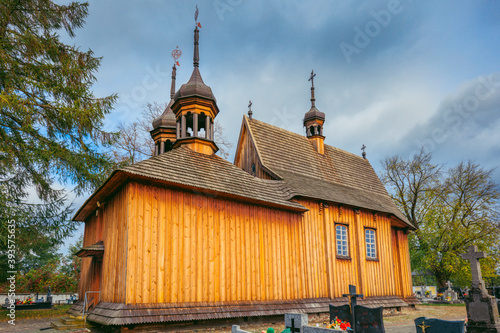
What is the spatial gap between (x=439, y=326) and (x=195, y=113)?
32.8ft

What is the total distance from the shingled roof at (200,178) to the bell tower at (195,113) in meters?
0.45

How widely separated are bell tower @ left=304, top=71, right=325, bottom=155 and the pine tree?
10357 millimetres

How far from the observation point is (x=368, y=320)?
834cm

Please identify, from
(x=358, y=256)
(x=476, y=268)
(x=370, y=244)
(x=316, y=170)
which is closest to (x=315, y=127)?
(x=316, y=170)

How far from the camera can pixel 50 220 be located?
1364cm

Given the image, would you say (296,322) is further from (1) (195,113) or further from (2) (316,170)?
(2) (316,170)

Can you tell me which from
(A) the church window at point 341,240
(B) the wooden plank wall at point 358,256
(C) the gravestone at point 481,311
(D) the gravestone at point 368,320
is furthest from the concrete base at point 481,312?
(A) the church window at point 341,240

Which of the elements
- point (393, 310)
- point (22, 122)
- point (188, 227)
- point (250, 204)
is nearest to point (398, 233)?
point (393, 310)

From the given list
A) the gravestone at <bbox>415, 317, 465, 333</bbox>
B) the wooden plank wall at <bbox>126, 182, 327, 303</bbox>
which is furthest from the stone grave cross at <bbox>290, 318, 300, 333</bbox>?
the wooden plank wall at <bbox>126, 182, 327, 303</bbox>

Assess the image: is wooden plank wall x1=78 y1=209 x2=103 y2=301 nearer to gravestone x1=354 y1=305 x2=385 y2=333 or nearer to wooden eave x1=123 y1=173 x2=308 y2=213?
wooden eave x1=123 y1=173 x2=308 y2=213

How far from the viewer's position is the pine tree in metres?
11.8

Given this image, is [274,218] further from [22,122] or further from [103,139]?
[22,122]

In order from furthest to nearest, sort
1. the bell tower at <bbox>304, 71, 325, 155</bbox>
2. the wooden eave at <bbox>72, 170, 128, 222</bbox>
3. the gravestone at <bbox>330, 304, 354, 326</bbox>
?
the bell tower at <bbox>304, 71, 325, 155</bbox>, the wooden eave at <bbox>72, 170, 128, 222</bbox>, the gravestone at <bbox>330, 304, 354, 326</bbox>

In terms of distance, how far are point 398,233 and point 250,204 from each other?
983 centimetres
